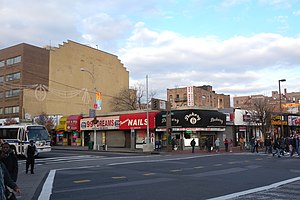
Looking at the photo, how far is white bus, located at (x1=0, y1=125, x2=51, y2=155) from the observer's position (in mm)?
27594

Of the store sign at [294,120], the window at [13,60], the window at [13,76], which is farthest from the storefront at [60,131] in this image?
the store sign at [294,120]

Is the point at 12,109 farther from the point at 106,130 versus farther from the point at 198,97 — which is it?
the point at 198,97

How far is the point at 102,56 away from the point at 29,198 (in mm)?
68036

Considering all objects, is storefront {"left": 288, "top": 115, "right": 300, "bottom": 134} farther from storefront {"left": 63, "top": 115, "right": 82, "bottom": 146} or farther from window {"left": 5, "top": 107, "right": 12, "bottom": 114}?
window {"left": 5, "top": 107, "right": 12, "bottom": 114}

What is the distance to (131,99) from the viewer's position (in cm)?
6894

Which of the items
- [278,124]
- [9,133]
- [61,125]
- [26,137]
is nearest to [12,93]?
[61,125]

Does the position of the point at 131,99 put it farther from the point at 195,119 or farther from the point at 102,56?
the point at 195,119

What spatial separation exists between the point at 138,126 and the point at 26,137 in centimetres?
1653

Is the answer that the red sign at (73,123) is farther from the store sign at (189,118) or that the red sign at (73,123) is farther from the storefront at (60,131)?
the store sign at (189,118)

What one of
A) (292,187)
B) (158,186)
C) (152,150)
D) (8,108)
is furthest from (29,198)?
(8,108)

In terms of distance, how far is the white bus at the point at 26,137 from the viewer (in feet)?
90.5

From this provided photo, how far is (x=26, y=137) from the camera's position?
2748 centimetres

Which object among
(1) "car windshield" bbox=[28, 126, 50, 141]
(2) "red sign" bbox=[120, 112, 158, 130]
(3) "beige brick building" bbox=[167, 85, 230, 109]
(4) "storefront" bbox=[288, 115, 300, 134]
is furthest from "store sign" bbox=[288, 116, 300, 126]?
(1) "car windshield" bbox=[28, 126, 50, 141]

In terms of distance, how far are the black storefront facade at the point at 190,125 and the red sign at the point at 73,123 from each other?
14.3 m
